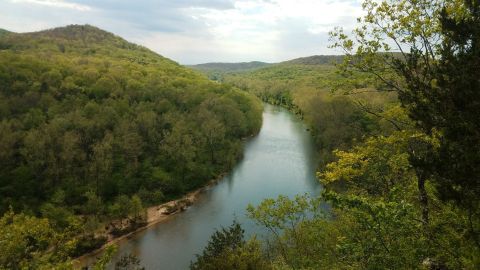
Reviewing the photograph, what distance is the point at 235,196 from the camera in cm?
4191

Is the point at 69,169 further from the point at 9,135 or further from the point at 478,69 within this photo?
the point at 478,69

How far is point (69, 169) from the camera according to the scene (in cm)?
3891

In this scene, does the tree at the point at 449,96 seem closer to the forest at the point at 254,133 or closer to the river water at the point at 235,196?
the forest at the point at 254,133

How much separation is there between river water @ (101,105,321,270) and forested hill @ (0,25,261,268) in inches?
112

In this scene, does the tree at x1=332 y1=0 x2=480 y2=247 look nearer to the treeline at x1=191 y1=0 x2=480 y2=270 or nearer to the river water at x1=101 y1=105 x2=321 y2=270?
the treeline at x1=191 y1=0 x2=480 y2=270

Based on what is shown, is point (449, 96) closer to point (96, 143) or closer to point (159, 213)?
point (159, 213)

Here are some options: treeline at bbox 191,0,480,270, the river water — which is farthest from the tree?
the river water

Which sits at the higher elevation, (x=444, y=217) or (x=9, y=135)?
(x=444, y=217)

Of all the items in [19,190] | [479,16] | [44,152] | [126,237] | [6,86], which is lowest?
[126,237]

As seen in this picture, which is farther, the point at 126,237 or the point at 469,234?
the point at 126,237

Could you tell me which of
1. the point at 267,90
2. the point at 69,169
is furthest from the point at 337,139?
the point at 267,90

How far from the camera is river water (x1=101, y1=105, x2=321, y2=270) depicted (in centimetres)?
3012

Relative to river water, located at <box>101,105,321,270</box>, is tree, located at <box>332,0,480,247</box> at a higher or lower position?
higher

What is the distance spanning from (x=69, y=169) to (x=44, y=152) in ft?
10.1
